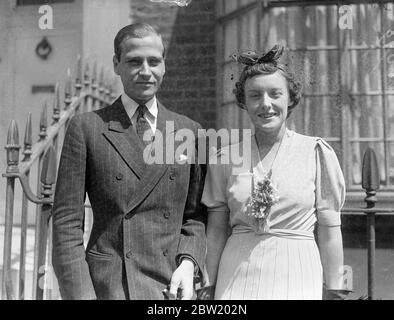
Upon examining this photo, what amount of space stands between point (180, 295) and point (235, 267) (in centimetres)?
28

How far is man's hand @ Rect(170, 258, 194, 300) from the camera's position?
2.19m

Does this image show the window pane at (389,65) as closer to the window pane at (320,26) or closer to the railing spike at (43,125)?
the window pane at (320,26)

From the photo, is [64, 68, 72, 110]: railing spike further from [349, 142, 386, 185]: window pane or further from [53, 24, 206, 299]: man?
[349, 142, 386, 185]: window pane

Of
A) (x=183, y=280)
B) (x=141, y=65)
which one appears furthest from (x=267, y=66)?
(x=183, y=280)

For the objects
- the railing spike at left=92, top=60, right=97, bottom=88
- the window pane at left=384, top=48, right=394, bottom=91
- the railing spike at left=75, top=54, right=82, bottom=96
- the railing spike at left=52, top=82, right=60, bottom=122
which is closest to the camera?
the railing spike at left=52, top=82, right=60, bottom=122

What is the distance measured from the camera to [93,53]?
14.6ft

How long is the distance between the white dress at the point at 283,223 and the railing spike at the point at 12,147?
1564mm

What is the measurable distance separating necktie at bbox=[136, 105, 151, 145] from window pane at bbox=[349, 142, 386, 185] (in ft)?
7.59

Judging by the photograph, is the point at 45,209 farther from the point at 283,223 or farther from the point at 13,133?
the point at 283,223

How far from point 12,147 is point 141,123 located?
1369 millimetres

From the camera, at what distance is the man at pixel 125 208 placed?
2215 millimetres

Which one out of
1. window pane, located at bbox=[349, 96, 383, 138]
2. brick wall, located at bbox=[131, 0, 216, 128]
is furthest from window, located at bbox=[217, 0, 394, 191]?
brick wall, located at bbox=[131, 0, 216, 128]
